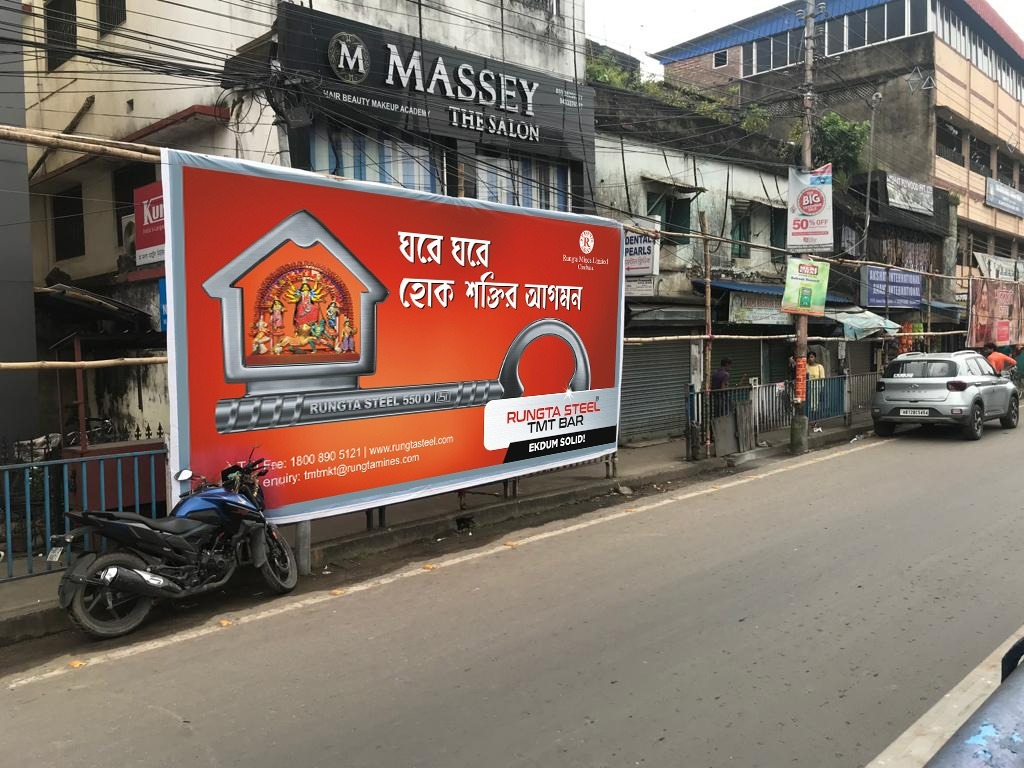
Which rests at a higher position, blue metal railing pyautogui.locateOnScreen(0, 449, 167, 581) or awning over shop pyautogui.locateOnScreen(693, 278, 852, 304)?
awning over shop pyautogui.locateOnScreen(693, 278, 852, 304)

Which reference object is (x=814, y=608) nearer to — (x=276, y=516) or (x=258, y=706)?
(x=258, y=706)

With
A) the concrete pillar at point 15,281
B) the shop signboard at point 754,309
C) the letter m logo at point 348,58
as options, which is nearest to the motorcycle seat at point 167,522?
the concrete pillar at point 15,281

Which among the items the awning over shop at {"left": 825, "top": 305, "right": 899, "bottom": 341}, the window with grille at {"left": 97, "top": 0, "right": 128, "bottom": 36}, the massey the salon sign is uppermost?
the window with grille at {"left": 97, "top": 0, "right": 128, "bottom": 36}

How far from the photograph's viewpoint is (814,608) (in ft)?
17.8

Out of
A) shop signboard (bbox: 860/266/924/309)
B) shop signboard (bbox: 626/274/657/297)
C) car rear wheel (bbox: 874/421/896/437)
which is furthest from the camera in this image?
shop signboard (bbox: 860/266/924/309)

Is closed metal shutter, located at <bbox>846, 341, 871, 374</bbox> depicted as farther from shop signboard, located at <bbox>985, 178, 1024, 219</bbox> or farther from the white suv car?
shop signboard, located at <bbox>985, 178, 1024, 219</bbox>

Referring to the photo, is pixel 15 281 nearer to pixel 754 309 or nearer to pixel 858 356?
pixel 754 309

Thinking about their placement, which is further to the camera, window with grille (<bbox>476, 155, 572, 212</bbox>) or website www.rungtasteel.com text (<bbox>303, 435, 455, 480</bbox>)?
window with grille (<bbox>476, 155, 572, 212</bbox>)

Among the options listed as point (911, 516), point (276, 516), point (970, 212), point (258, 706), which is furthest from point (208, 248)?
point (970, 212)

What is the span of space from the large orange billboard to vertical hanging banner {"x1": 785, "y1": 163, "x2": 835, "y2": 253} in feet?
16.7

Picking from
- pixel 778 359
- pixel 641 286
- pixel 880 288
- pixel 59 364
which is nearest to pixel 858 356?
pixel 880 288

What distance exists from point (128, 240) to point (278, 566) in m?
8.84

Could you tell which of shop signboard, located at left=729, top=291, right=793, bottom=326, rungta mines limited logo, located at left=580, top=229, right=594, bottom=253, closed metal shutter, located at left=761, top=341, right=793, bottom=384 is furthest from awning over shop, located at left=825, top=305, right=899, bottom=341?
rungta mines limited logo, located at left=580, top=229, right=594, bottom=253

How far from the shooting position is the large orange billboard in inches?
231
